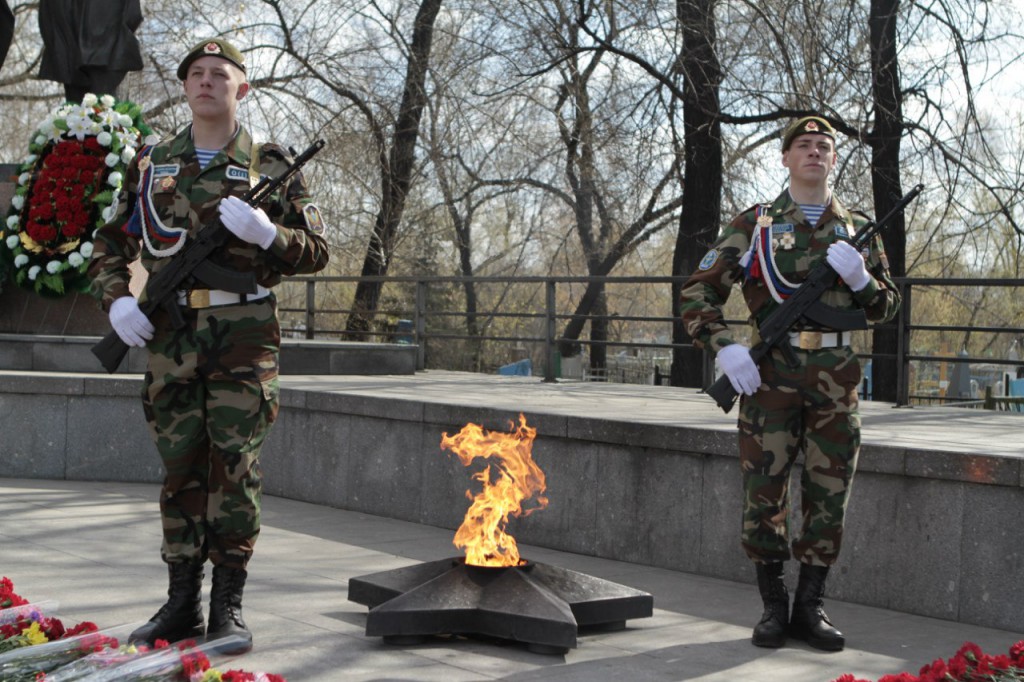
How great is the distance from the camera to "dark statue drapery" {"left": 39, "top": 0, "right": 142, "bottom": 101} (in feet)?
40.0

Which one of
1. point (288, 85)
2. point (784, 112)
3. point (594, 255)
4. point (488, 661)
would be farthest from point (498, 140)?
point (488, 661)

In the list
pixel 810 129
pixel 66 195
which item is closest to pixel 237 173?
pixel 810 129

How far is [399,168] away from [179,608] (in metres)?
18.1

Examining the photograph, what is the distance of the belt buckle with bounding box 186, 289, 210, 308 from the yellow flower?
1.25 m

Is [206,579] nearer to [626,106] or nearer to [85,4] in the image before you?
[85,4]

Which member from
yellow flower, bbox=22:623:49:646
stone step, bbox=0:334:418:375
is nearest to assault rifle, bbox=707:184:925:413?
yellow flower, bbox=22:623:49:646

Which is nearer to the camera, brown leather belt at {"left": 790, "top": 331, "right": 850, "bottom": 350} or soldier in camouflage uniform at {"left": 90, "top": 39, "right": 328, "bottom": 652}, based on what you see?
soldier in camouflage uniform at {"left": 90, "top": 39, "right": 328, "bottom": 652}

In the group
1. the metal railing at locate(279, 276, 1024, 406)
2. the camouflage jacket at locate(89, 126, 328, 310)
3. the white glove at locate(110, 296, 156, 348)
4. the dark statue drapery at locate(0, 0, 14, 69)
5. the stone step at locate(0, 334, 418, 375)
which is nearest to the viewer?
the white glove at locate(110, 296, 156, 348)

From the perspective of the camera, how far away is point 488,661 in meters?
4.91

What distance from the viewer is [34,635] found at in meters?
4.29

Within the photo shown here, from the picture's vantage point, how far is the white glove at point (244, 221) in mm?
4625

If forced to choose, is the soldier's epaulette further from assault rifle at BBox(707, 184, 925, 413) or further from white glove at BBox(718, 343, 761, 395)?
white glove at BBox(718, 343, 761, 395)

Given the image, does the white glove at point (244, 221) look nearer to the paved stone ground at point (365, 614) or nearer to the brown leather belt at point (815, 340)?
the paved stone ground at point (365, 614)

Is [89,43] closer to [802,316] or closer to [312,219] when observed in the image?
[312,219]
